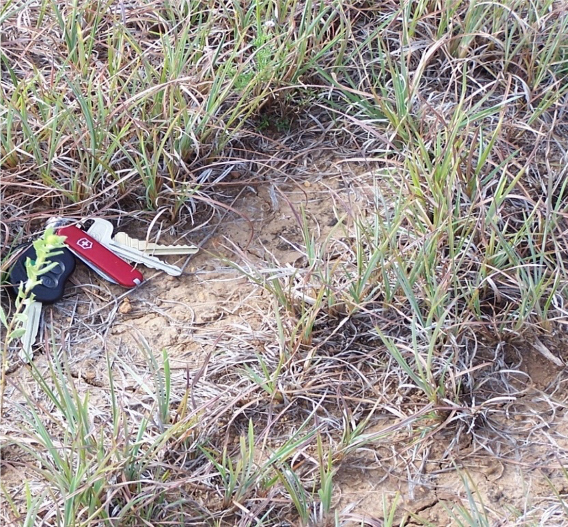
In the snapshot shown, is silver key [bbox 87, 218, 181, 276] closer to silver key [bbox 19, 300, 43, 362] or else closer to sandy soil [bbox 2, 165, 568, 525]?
sandy soil [bbox 2, 165, 568, 525]

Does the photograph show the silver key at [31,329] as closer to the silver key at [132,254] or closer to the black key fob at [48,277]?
the black key fob at [48,277]

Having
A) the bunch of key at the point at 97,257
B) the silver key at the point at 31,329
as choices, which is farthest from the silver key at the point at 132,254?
the silver key at the point at 31,329

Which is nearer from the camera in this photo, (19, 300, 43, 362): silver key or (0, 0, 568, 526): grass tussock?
(0, 0, 568, 526): grass tussock

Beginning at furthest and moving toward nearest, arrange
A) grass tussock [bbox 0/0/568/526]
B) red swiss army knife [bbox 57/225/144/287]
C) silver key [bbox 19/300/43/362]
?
red swiss army knife [bbox 57/225/144/287] < silver key [bbox 19/300/43/362] < grass tussock [bbox 0/0/568/526]

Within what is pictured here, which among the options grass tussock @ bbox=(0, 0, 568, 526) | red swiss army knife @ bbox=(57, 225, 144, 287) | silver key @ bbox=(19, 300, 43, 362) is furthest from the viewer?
red swiss army knife @ bbox=(57, 225, 144, 287)


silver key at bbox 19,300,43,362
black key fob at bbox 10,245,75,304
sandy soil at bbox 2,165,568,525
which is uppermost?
black key fob at bbox 10,245,75,304

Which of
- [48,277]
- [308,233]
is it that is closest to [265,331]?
[308,233]

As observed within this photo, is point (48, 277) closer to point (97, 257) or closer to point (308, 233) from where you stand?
point (97, 257)

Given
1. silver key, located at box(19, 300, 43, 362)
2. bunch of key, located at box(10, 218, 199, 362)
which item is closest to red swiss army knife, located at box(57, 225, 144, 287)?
bunch of key, located at box(10, 218, 199, 362)

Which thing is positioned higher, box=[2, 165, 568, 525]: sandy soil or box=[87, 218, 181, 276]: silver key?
box=[87, 218, 181, 276]: silver key
